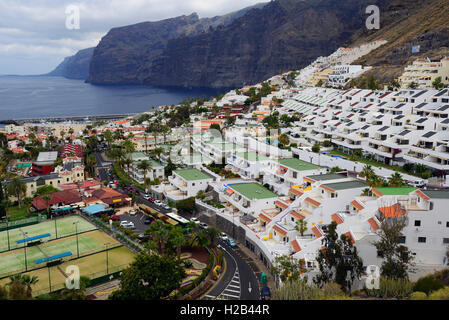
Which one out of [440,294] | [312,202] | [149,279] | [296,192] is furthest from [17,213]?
[440,294]

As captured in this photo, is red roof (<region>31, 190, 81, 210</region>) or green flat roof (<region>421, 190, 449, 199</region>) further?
red roof (<region>31, 190, 81, 210</region>)

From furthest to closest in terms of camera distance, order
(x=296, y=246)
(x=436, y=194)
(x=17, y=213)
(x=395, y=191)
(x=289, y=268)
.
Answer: (x=17, y=213) < (x=395, y=191) < (x=296, y=246) < (x=436, y=194) < (x=289, y=268)

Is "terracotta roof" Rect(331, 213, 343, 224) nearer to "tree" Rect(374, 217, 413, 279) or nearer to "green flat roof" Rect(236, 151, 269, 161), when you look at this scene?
"tree" Rect(374, 217, 413, 279)

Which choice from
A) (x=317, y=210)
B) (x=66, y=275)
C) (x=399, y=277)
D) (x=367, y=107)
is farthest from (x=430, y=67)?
(x=66, y=275)

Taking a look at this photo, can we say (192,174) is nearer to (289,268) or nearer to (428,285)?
(289,268)

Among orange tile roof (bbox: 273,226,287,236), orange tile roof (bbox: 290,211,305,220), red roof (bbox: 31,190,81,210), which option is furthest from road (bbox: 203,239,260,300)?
red roof (bbox: 31,190,81,210)

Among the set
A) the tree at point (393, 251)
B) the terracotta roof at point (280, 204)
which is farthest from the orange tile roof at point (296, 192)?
the tree at point (393, 251)
